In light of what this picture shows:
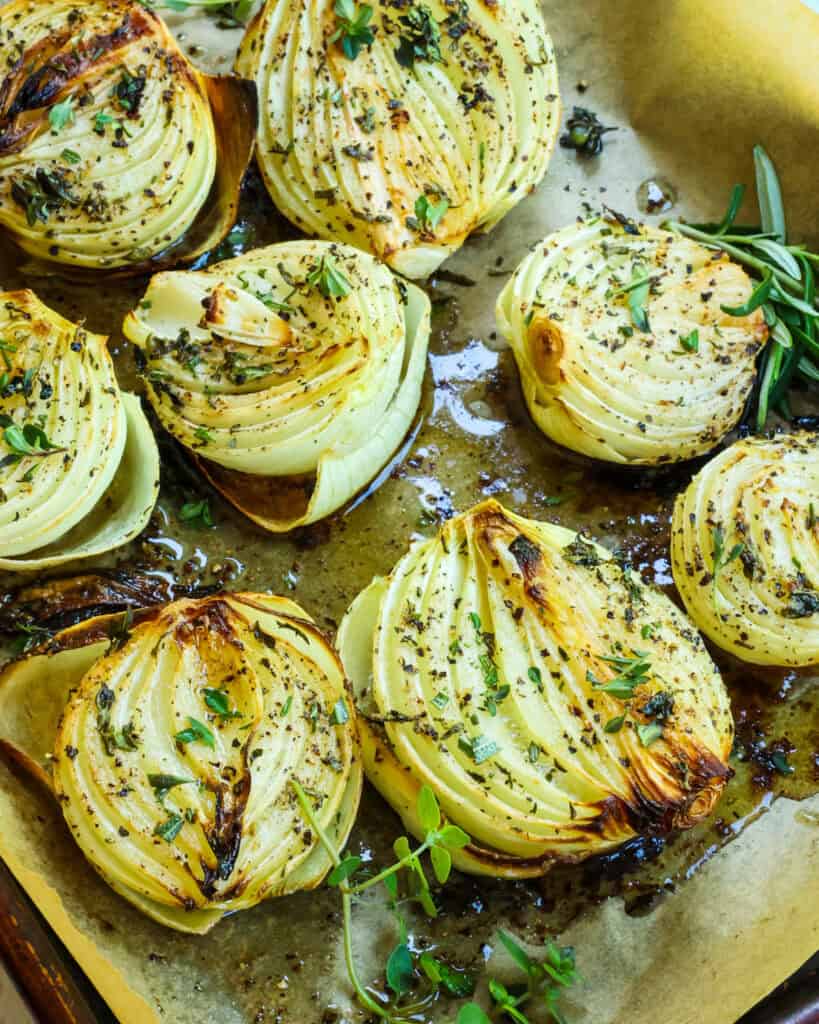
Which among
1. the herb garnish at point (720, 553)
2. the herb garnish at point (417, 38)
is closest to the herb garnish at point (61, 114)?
the herb garnish at point (417, 38)

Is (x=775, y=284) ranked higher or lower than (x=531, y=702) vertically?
higher

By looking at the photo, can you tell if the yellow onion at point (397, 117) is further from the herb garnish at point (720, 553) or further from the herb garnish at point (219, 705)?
the herb garnish at point (219, 705)

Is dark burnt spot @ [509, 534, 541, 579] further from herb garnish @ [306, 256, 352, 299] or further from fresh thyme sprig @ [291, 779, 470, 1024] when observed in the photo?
herb garnish @ [306, 256, 352, 299]

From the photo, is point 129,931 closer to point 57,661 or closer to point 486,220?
point 57,661

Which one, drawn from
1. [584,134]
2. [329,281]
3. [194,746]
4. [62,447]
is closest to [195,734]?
[194,746]

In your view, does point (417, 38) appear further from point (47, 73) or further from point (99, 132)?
point (47, 73)

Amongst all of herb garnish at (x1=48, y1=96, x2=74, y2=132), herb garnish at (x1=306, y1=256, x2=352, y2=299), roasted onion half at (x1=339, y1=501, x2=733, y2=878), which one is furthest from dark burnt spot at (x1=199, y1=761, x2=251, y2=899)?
herb garnish at (x1=48, y1=96, x2=74, y2=132)

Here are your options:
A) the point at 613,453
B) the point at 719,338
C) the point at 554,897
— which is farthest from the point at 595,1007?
the point at 719,338

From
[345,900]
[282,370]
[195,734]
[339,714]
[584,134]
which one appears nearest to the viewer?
[345,900]
